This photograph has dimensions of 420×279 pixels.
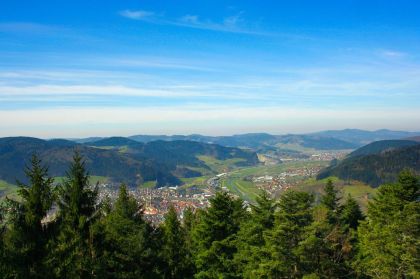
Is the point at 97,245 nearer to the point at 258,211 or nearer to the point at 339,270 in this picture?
the point at 258,211

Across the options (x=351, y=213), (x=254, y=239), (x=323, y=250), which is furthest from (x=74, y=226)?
(x=351, y=213)

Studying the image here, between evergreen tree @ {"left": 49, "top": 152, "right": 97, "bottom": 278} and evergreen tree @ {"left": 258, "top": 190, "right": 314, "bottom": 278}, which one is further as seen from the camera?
evergreen tree @ {"left": 258, "top": 190, "right": 314, "bottom": 278}

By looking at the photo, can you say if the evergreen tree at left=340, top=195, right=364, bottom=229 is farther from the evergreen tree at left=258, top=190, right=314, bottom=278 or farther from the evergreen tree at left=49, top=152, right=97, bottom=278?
the evergreen tree at left=49, top=152, right=97, bottom=278

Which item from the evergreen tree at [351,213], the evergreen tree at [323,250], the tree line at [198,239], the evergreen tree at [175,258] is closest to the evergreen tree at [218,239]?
the tree line at [198,239]

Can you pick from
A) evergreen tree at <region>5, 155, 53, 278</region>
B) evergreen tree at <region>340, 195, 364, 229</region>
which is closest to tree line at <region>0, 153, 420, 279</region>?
evergreen tree at <region>5, 155, 53, 278</region>

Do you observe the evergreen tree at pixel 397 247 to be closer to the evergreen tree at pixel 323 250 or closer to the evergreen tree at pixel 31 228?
the evergreen tree at pixel 323 250

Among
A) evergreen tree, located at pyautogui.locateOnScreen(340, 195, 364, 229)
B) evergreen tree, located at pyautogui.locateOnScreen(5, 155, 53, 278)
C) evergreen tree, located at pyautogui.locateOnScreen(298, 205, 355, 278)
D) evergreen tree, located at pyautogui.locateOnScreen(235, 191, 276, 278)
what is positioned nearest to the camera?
evergreen tree, located at pyautogui.locateOnScreen(5, 155, 53, 278)

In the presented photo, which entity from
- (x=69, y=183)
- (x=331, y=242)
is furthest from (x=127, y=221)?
(x=331, y=242)
